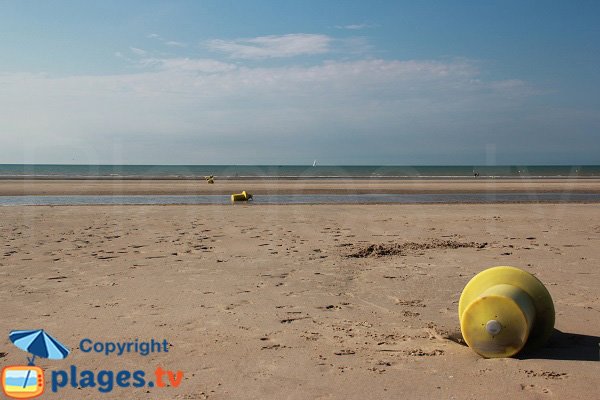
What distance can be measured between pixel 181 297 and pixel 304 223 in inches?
355

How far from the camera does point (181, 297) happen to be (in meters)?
7.41

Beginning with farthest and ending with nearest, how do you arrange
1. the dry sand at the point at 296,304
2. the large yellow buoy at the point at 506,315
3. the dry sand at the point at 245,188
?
the dry sand at the point at 245,188
the large yellow buoy at the point at 506,315
the dry sand at the point at 296,304

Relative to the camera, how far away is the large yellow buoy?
4.82 meters

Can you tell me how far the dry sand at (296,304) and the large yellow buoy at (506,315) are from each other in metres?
0.16

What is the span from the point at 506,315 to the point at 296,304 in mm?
3042

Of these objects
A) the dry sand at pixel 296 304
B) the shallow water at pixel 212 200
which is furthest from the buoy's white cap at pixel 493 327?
the shallow water at pixel 212 200

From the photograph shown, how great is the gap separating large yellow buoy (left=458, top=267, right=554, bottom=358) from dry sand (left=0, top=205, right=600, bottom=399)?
0.53ft

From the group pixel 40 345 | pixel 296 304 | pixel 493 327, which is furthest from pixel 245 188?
pixel 493 327

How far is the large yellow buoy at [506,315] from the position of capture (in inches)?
190

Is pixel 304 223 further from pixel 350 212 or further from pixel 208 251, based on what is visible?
pixel 208 251

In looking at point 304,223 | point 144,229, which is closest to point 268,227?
point 304,223

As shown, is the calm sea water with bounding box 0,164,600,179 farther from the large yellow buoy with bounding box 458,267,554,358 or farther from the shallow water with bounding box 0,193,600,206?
the large yellow buoy with bounding box 458,267,554,358

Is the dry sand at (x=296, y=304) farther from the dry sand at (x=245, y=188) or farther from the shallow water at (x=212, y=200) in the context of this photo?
the dry sand at (x=245, y=188)

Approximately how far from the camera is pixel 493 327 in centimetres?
486
